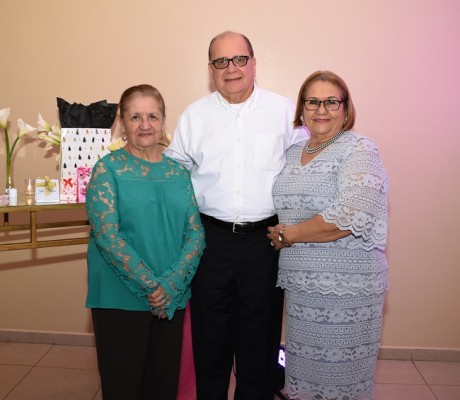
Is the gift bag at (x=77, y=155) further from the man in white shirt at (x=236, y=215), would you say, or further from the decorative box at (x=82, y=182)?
the man in white shirt at (x=236, y=215)

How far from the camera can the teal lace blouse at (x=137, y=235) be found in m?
1.96

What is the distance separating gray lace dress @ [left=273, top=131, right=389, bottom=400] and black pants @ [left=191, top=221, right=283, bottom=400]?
0.25 m

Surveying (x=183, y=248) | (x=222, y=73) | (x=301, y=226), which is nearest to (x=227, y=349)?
(x=183, y=248)

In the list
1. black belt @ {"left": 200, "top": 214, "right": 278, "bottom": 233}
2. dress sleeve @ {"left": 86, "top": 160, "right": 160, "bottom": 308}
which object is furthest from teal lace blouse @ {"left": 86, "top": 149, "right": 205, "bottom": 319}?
black belt @ {"left": 200, "top": 214, "right": 278, "bottom": 233}

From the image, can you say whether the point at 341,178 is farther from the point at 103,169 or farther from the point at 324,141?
the point at 103,169

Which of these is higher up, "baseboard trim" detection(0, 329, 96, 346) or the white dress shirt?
the white dress shirt

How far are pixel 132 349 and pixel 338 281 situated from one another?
0.87m

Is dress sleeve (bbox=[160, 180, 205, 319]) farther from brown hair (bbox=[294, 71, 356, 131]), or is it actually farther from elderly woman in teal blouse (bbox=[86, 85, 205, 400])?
brown hair (bbox=[294, 71, 356, 131])

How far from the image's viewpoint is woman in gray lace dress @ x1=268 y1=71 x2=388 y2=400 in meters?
1.90

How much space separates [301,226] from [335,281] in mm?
246

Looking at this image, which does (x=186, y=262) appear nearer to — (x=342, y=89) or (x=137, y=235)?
(x=137, y=235)

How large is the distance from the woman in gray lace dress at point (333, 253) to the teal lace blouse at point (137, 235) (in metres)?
0.42

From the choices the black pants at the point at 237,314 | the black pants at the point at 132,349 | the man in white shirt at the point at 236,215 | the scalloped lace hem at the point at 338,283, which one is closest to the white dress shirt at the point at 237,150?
the man in white shirt at the point at 236,215

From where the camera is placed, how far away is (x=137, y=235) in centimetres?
202
